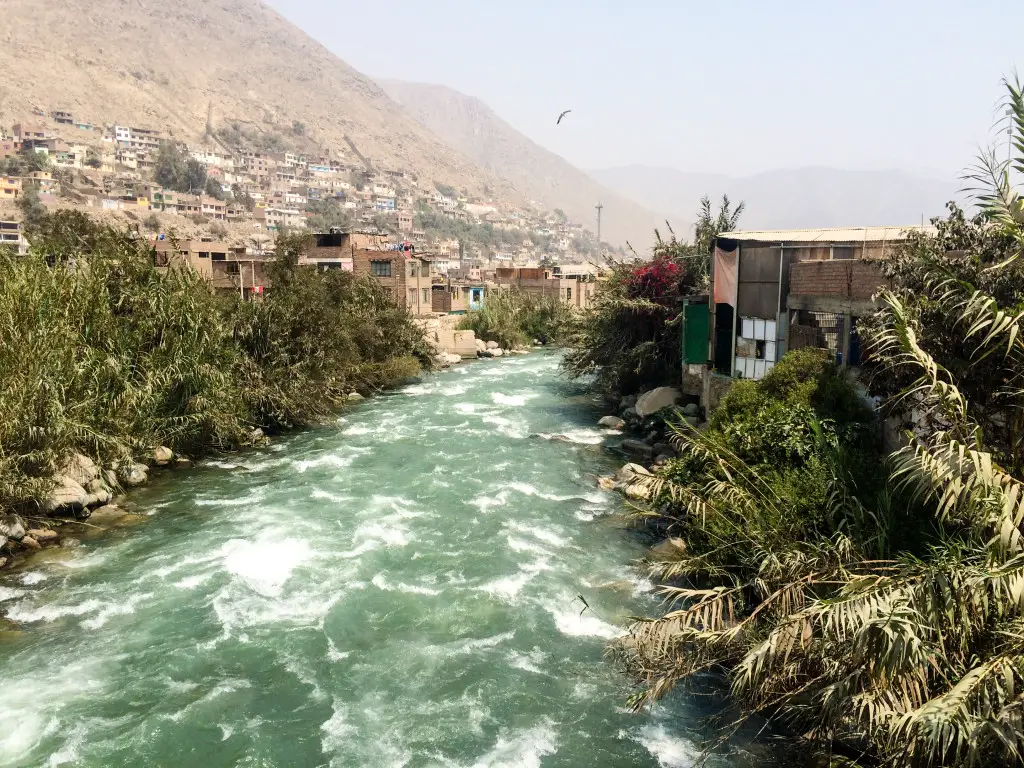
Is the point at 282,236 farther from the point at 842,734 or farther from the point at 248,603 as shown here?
the point at 842,734

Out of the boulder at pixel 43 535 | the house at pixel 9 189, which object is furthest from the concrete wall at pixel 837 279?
the house at pixel 9 189

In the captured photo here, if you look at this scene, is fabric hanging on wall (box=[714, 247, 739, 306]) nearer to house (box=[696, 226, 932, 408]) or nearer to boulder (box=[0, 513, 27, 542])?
house (box=[696, 226, 932, 408])

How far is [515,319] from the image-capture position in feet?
161

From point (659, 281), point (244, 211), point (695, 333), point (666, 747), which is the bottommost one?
point (666, 747)

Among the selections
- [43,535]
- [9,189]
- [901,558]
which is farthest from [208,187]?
[901,558]

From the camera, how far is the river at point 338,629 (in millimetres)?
8492

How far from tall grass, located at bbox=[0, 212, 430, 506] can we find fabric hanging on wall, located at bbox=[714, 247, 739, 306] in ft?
40.7

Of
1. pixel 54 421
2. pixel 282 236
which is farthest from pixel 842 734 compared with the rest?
pixel 282 236

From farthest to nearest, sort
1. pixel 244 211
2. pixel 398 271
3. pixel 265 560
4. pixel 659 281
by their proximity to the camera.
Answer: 1. pixel 244 211
2. pixel 398 271
3. pixel 659 281
4. pixel 265 560

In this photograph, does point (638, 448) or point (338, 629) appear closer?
point (338, 629)

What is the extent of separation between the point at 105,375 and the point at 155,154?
157 metres

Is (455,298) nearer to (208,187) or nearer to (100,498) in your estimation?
(100,498)

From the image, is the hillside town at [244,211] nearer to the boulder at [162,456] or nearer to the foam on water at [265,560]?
the boulder at [162,456]

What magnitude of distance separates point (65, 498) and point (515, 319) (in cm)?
3643
